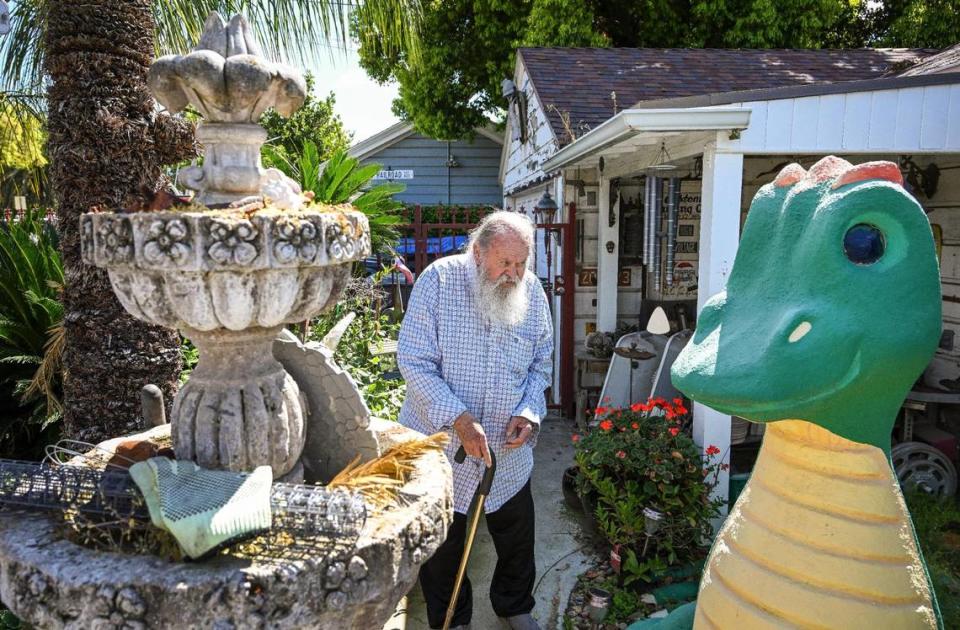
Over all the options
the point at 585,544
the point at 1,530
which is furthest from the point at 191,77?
the point at 585,544

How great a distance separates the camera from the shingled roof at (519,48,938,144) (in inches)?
294

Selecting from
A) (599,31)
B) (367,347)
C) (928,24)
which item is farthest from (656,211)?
(928,24)

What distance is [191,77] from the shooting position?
71.5 inches

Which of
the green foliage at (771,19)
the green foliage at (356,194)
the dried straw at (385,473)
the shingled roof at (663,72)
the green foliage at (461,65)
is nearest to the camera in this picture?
the dried straw at (385,473)

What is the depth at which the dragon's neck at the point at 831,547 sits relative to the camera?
1670 millimetres

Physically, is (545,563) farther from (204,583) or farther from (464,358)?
(204,583)

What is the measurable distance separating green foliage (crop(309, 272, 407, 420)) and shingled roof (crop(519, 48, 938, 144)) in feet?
8.41

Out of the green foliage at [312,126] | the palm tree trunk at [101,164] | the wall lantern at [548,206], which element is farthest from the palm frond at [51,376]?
the green foliage at [312,126]

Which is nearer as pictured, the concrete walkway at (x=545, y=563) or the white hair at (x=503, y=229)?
the white hair at (x=503, y=229)

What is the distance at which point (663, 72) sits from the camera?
27.4ft

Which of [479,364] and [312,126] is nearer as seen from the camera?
[479,364]

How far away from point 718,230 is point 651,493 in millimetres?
1625

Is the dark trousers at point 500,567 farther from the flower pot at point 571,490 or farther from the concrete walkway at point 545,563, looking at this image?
the flower pot at point 571,490

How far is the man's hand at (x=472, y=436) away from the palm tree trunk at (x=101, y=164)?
1.72 metres
